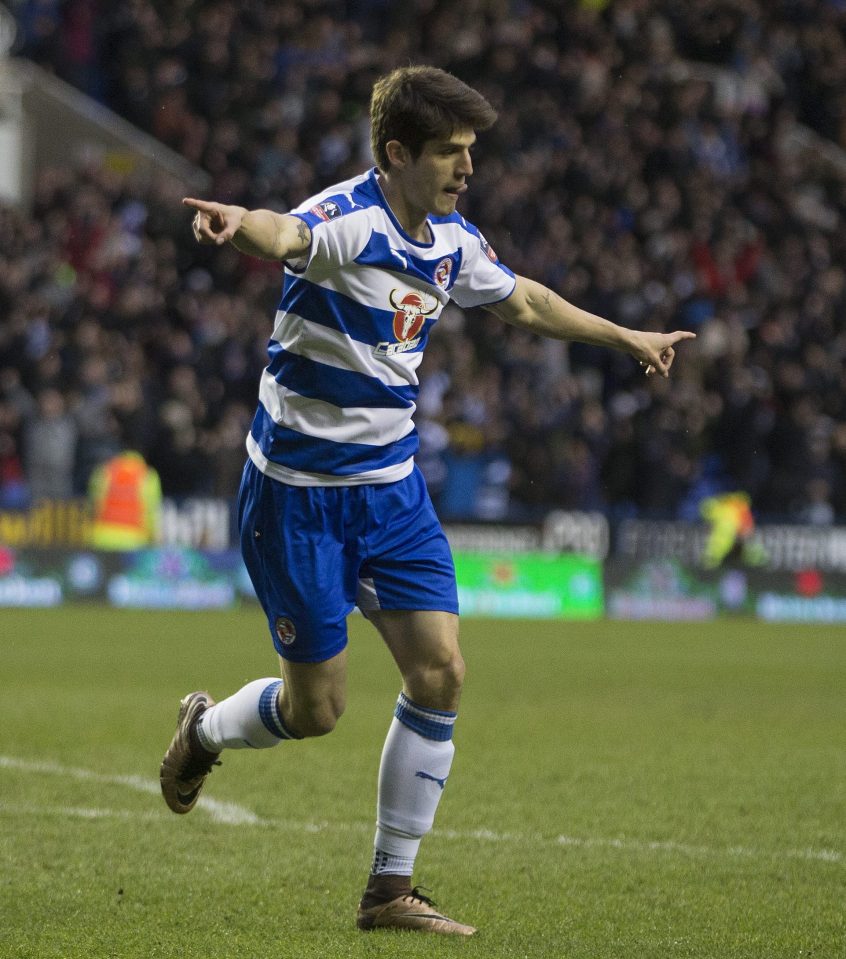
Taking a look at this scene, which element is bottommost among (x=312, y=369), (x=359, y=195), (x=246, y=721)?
(x=246, y=721)

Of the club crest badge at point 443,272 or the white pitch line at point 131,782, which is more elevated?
the club crest badge at point 443,272

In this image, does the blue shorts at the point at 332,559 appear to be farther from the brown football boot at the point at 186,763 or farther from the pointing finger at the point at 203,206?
the pointing finger at the point at 203,206

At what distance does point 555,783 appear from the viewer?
7336 millimetres

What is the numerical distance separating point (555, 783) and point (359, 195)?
11.3 feet

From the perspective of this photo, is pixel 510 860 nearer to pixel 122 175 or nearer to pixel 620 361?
pixel 620 361

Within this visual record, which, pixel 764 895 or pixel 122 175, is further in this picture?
pixel 122 175

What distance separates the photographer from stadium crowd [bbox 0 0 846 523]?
18.3m

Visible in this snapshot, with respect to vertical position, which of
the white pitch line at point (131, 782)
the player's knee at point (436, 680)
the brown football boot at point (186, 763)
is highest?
the player's knee at point (436, 680)

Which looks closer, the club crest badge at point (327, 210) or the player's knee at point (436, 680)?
the club crest badge at point (327, 210)

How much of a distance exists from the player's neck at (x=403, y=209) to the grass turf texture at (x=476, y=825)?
194 centimetres

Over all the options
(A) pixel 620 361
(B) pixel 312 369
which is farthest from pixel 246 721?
(A) pixel 620 361

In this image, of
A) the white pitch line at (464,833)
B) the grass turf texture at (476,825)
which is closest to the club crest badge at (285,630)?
the grass turf texture at (476,825)

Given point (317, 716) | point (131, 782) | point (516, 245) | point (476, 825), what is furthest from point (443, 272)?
point (516, 245)

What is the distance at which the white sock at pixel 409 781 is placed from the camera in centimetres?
486
